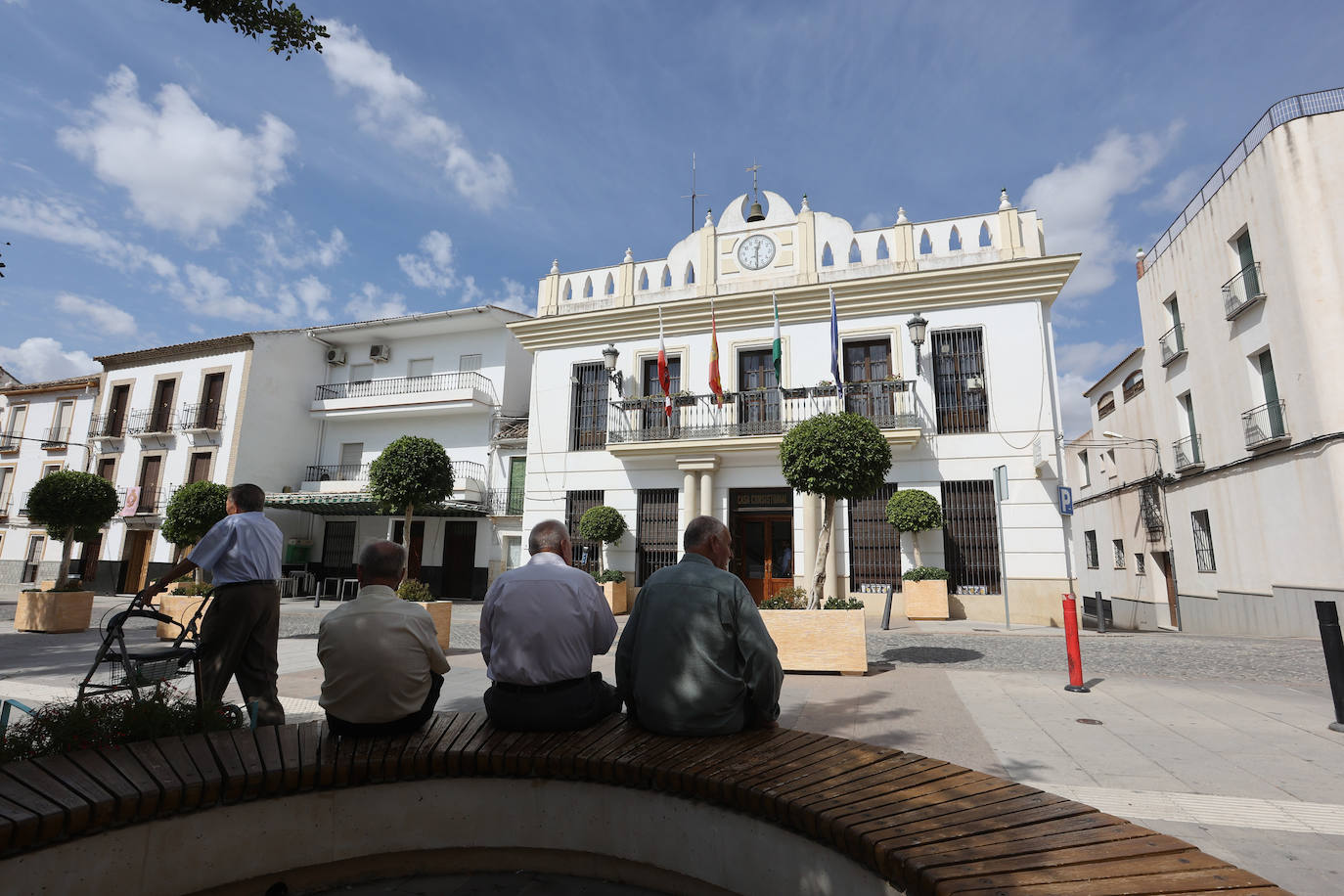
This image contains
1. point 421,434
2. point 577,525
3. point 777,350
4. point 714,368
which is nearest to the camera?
point 777,350

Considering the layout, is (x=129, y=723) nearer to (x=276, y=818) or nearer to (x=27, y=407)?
(x=276, y=818)

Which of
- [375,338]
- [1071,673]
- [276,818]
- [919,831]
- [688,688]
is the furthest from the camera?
[375,338]

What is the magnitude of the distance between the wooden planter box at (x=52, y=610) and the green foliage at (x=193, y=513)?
311 centimetres

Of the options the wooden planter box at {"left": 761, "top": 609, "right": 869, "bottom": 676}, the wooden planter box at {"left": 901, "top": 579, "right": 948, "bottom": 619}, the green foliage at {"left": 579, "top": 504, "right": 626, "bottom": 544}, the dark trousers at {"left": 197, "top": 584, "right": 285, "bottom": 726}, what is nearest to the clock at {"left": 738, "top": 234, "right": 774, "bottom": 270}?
the green foliage at {"left": 579, "top": 504, "right": 626, "bottom": 544}

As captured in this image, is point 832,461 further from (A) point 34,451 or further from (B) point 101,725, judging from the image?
(A) point 34,451

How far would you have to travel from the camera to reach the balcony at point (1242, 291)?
1420 cm

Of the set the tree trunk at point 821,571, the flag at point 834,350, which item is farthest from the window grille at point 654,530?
the tree trunk at point 821,571

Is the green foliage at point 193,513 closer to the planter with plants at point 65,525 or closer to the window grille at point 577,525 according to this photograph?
the planter with plants at point 65,525

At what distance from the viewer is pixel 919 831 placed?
1.86 metres

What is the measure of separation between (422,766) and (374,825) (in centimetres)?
30

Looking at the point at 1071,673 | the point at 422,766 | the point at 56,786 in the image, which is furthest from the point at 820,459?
the point at 56,786

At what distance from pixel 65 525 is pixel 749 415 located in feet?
47.6

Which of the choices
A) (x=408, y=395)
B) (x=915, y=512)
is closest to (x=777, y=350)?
(x=915, y=512)

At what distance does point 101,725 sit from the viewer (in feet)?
8.93
